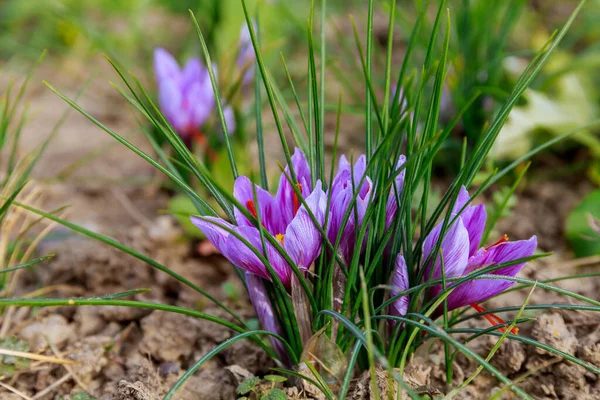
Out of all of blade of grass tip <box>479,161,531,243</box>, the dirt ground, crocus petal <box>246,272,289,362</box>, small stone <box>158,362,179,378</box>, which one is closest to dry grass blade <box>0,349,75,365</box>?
the dirt ground

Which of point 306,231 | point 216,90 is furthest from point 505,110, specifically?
point 216,90

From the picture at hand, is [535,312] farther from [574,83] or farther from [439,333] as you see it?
[574,83]

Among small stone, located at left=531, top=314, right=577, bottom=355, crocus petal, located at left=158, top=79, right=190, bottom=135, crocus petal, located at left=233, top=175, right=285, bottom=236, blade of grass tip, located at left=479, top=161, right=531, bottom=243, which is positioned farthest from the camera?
crocus petal, located at left=158, top=79, right=190, bottom=135

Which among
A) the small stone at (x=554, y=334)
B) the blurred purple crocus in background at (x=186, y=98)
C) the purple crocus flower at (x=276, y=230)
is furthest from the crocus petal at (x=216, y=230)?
the blurred purple crocus in background at (x=186, y=98)

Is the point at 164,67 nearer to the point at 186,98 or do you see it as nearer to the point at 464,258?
the point at 186,98

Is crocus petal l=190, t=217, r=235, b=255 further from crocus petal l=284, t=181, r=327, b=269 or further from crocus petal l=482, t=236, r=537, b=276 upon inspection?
crocus petal l=482, t=236, r=537, b=276

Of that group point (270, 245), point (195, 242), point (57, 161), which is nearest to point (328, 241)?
point (270, 245)
